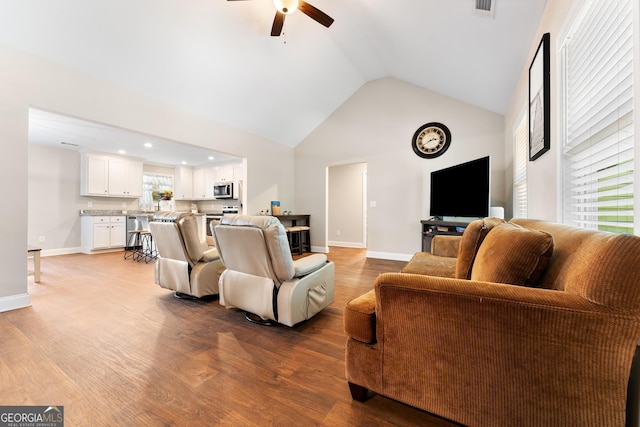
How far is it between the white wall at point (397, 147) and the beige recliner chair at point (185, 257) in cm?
331

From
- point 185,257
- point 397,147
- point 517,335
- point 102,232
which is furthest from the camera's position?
point 102,232

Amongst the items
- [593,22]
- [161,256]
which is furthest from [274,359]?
[593,22]

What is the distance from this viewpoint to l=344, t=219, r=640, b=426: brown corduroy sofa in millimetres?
703

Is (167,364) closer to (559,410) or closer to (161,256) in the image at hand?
(161,256)

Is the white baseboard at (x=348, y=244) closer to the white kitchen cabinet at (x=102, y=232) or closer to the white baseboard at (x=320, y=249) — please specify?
the white baseboard at (x=320, y=249)

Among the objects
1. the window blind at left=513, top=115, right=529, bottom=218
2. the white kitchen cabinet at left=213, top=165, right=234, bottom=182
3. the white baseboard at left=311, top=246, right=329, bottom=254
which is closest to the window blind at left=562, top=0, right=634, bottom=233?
the window blind at left=513, top=115, right=529, bottom=218

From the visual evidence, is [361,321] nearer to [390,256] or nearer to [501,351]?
[501,351]

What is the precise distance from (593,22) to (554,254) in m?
1.26

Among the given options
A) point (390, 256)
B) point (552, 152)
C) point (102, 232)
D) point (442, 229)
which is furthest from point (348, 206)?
point (102, 232)

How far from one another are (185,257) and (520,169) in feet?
13.0

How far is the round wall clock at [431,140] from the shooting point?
4.32 meters

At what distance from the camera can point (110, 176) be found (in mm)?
5902

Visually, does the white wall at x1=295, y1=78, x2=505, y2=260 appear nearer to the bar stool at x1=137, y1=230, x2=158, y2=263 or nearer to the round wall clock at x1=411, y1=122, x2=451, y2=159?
the round wall clock at x1=411, y1=122, x2=451, y2=159

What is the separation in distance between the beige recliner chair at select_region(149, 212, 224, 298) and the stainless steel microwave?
13.2ft
